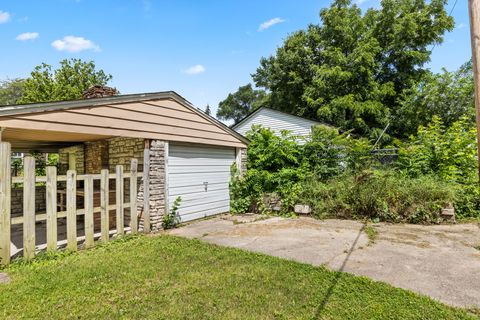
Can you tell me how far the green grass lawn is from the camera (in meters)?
2.47

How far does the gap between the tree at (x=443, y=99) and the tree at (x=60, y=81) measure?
2530 centimetres

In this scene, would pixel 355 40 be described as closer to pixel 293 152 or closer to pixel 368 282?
pixel 293 152

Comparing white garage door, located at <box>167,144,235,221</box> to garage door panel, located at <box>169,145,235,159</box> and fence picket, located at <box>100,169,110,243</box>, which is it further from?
fence picket, located at <box>100,169,110,243</box>

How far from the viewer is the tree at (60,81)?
20297 mm

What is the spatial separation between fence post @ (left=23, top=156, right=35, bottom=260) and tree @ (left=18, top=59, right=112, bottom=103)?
1916cm

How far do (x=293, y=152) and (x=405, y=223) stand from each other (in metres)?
3.74

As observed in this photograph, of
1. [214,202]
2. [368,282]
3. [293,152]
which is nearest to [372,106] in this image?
[293,152]

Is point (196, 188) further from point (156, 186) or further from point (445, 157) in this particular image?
point (445, 157)

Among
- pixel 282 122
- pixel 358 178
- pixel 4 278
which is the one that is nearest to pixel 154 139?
pixel 4 278

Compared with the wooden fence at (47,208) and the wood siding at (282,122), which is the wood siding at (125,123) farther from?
the wood siding at (282,122)

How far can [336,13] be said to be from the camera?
65.9 ft

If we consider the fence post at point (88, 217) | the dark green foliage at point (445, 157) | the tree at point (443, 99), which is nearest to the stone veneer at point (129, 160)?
the fence post at point (88, 217)

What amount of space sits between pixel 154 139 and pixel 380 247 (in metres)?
5.12

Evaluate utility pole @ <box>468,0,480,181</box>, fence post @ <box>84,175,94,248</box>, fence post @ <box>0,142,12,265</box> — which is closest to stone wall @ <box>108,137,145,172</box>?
fence post @ <box>84,175,94,248</box>
